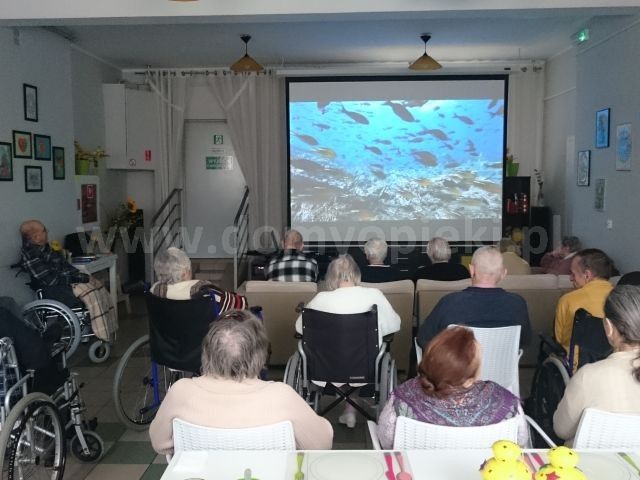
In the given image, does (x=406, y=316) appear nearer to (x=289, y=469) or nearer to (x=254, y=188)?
(x=289, y=469)

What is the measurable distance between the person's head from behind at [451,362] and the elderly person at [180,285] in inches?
70.3

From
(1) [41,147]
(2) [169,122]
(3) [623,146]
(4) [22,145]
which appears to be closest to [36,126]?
(1) [41,147]

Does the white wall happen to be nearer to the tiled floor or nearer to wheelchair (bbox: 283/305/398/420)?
the tiled floor

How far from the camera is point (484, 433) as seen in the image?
5.89 ft

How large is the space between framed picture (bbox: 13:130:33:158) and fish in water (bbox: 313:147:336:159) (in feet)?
12.5

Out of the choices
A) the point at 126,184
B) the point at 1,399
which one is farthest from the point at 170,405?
the point at 126,184

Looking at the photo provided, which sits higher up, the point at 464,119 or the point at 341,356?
the point at 464,119

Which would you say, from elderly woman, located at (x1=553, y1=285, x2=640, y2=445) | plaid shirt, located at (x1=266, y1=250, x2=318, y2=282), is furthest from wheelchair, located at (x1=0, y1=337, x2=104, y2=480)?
elderly woman, located at (x1=553, y1=285, x2=640, y2=445)

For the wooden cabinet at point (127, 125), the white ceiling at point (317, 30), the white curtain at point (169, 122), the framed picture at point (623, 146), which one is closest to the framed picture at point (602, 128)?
the framed picture at point (623, 146)

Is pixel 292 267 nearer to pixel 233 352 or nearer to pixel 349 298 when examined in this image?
pixel 349 298

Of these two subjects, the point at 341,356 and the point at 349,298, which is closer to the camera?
the point at 341,356

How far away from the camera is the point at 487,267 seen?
321cm

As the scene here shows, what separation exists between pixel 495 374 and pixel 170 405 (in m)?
1.81

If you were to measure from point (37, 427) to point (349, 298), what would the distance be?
65.9 inches
